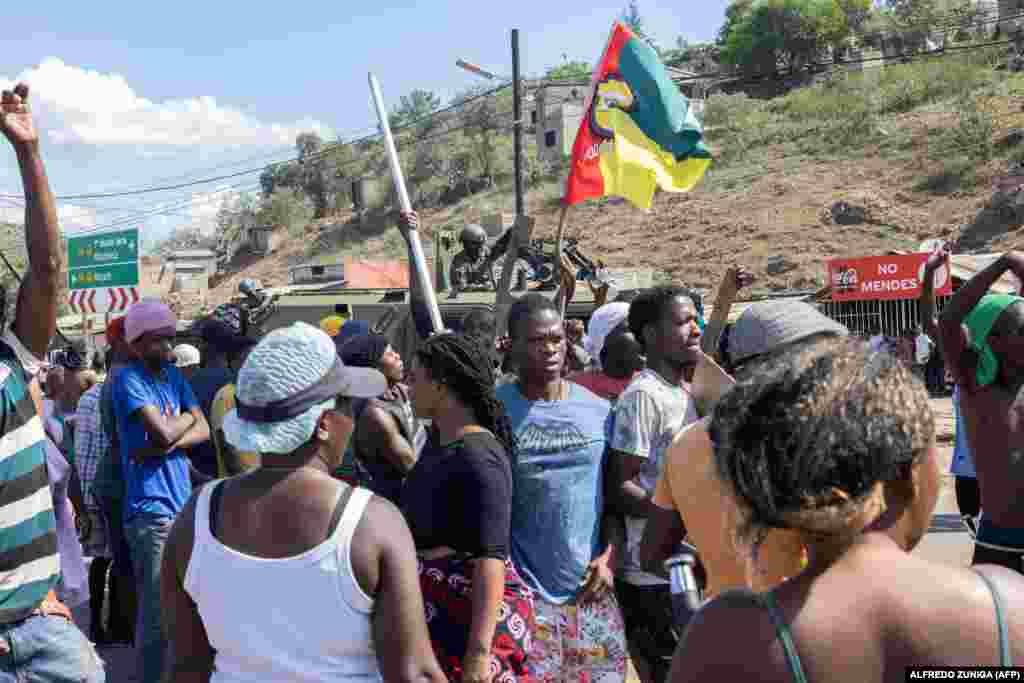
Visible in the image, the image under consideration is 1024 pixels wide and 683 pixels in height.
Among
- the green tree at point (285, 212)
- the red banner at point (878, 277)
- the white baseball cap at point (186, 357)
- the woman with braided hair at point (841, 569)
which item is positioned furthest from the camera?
the green tree at point (285, 212)

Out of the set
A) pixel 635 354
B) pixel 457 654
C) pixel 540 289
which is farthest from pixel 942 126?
pixel 457 654

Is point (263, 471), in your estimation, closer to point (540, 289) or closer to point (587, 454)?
point (587, 454)

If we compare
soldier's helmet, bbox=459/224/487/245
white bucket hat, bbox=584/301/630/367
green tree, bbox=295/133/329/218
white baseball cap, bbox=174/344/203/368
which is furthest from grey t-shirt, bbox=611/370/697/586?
green tree, bbox=295/133/329/218

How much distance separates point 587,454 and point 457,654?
3.13ft

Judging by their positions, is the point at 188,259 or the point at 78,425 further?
the point at 188,259

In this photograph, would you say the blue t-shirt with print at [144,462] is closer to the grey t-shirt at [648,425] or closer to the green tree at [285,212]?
A: the grey t-shirt at [648,425]

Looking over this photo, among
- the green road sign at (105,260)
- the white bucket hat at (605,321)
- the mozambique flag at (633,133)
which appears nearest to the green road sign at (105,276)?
the green road sign at (105,260)

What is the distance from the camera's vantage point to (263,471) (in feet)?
7.98

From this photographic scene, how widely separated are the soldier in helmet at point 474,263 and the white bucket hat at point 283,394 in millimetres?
10334

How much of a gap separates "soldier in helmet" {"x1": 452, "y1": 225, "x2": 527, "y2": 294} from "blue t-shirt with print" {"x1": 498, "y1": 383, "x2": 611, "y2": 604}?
9102mm

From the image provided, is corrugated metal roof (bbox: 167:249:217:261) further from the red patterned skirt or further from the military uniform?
the red patterned skirt

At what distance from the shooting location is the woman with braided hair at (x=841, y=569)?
154 centimetres

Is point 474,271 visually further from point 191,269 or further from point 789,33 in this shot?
point 789,33

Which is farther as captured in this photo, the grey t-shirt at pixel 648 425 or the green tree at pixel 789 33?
the green tree at pixel 789 33
